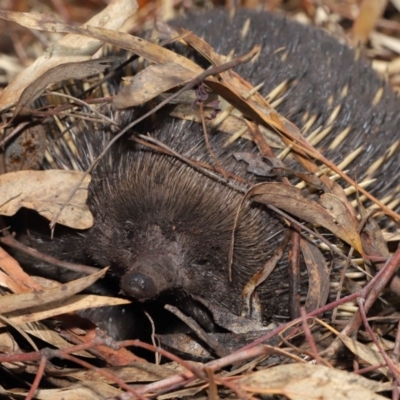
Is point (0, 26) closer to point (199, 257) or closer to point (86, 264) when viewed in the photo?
point (86, 264)

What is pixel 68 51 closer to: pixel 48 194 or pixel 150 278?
pixel 48 194

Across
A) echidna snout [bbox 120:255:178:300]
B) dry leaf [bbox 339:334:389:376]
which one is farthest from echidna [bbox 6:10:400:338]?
dry leaf [bbox 339:334:389:376]

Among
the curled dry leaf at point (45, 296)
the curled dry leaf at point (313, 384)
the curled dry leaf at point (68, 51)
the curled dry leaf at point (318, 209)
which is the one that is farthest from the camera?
the curled dry leaf at point (68, 51)

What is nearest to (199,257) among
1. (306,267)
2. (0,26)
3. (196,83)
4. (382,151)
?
(306,267)

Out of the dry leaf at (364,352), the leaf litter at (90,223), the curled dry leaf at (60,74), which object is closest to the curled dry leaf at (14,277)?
the leaf litter at (90,223)

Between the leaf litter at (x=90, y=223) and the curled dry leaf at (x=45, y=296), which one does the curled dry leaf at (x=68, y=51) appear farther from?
the curled dry leaf at (x=45, y=296)

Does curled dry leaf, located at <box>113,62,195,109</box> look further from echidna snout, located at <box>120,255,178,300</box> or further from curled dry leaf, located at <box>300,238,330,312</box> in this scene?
curled dry leaf, located at <box>300,238,330,312</box>
